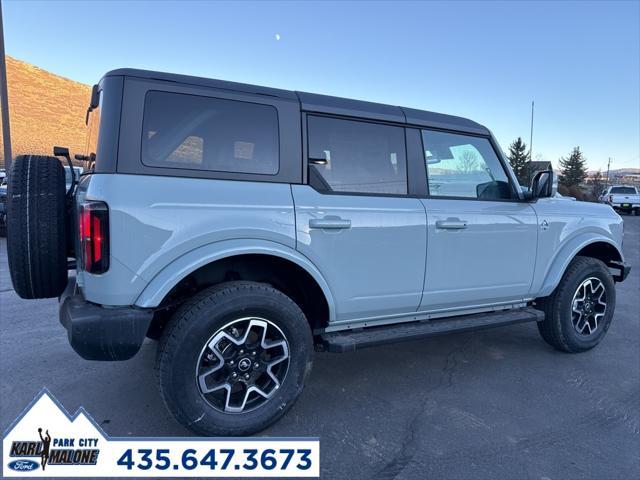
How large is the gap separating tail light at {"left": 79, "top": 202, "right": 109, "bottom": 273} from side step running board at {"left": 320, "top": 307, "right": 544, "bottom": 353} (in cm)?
148

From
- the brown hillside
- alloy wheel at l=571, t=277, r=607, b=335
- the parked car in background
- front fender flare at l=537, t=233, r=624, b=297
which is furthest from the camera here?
the brown hillside

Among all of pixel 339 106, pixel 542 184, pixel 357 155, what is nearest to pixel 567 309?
pixel 542 184

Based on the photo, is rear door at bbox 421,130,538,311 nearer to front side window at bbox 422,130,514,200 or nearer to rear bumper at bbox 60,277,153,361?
front side window at bbox 422,130,514,200

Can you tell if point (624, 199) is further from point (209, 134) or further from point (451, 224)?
point (209, 134)

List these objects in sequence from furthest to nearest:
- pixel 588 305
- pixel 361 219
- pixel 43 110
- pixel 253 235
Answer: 1. pixel 43 110
2. pixel 588 305
3. pixel 361 219
4. pixel 253 235

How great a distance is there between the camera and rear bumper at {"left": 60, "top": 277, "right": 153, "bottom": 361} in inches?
87.9

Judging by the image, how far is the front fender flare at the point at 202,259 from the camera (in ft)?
7.65

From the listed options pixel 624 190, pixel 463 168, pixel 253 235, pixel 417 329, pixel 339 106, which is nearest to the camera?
pixel 253 235

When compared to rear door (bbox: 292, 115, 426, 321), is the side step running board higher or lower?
lower

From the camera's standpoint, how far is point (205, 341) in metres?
2.41

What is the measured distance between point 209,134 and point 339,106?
955mm

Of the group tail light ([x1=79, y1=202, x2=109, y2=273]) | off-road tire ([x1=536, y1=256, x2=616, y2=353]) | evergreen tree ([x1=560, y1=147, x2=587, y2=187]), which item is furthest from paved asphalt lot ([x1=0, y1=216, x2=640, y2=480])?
evergreen tree ([x1=560, y1=147, x2=587, y2=187])

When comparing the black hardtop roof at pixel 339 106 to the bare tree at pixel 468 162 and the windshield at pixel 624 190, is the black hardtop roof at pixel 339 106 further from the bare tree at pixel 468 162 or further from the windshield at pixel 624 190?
the windshield at pixel 624 190

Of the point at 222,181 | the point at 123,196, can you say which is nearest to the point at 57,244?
the point at 123,196
